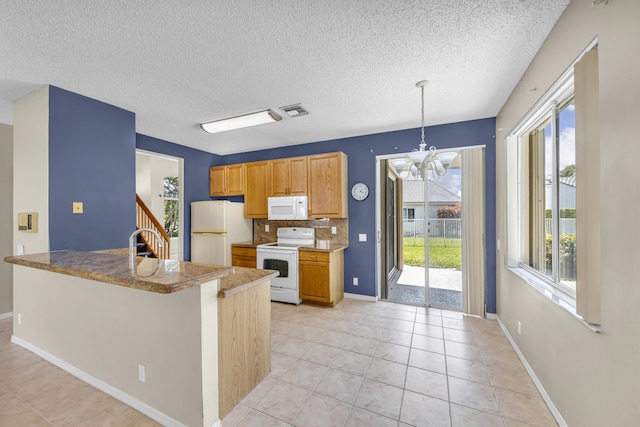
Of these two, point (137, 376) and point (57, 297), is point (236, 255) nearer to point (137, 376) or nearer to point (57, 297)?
point (57, 297)

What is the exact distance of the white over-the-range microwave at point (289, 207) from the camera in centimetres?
415

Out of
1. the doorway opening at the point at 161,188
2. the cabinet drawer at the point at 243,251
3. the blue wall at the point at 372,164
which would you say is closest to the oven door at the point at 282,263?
the cabinet drawer at the point at 243,251

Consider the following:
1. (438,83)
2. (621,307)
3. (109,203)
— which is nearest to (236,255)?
(109,203)

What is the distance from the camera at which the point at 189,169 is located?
15.5ft

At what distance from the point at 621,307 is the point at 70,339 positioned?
3691mm

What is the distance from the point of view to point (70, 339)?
2.18m

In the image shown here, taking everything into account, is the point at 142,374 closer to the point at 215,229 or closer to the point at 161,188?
the point at 215,229

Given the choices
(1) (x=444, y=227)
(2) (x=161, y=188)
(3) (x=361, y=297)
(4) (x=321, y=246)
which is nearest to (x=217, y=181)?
(4) (x=321, y=246)

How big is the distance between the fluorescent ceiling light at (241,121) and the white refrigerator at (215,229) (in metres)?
1.31

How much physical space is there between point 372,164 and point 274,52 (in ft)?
8.14

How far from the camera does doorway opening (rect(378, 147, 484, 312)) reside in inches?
138

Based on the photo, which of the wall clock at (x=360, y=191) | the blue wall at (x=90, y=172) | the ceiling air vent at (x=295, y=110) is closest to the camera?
the blue wall at (x=90, y=172)

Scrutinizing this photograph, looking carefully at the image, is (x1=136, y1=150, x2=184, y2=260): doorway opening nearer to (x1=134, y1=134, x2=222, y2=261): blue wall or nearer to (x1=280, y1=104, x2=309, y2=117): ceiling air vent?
(x1=134, y1=134, x2=222, y2=261): blue wall

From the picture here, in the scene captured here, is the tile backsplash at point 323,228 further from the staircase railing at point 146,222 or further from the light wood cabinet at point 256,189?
the staircase railing at point 146,222
